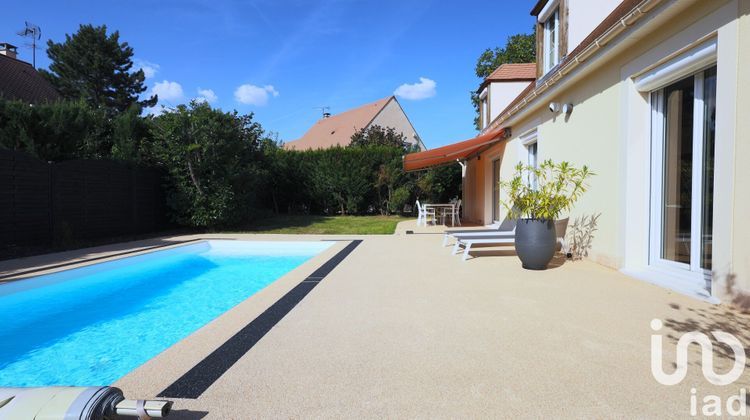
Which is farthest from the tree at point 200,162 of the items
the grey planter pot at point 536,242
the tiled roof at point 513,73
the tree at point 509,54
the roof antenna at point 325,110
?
the roof antenna at point 325,110

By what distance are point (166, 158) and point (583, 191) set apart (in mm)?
16042

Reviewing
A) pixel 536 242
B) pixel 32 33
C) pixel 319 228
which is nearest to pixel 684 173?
pixel 536 242

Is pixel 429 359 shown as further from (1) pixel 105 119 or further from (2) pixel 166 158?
(1) pixel 105 119

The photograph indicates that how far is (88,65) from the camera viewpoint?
42594 millimetres

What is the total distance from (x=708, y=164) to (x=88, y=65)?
2117 inches

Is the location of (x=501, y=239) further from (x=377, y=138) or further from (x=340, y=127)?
(x=340, y=127)

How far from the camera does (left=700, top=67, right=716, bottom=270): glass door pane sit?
19.6 ft

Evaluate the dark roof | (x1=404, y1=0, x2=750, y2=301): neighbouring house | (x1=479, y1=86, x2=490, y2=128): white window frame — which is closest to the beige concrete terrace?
(x1=404, y1=0, x2=750, y2=301): neighbouring house

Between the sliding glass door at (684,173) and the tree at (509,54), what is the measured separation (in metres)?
28.9

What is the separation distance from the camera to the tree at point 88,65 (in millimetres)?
42344

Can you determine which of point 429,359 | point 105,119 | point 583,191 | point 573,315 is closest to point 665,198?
point 583,191

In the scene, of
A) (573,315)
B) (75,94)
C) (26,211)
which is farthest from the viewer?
(75,94)

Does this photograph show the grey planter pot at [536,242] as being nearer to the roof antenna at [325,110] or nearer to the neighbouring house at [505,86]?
the neighbouring house at [505,86]

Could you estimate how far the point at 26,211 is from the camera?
39.3 feet
